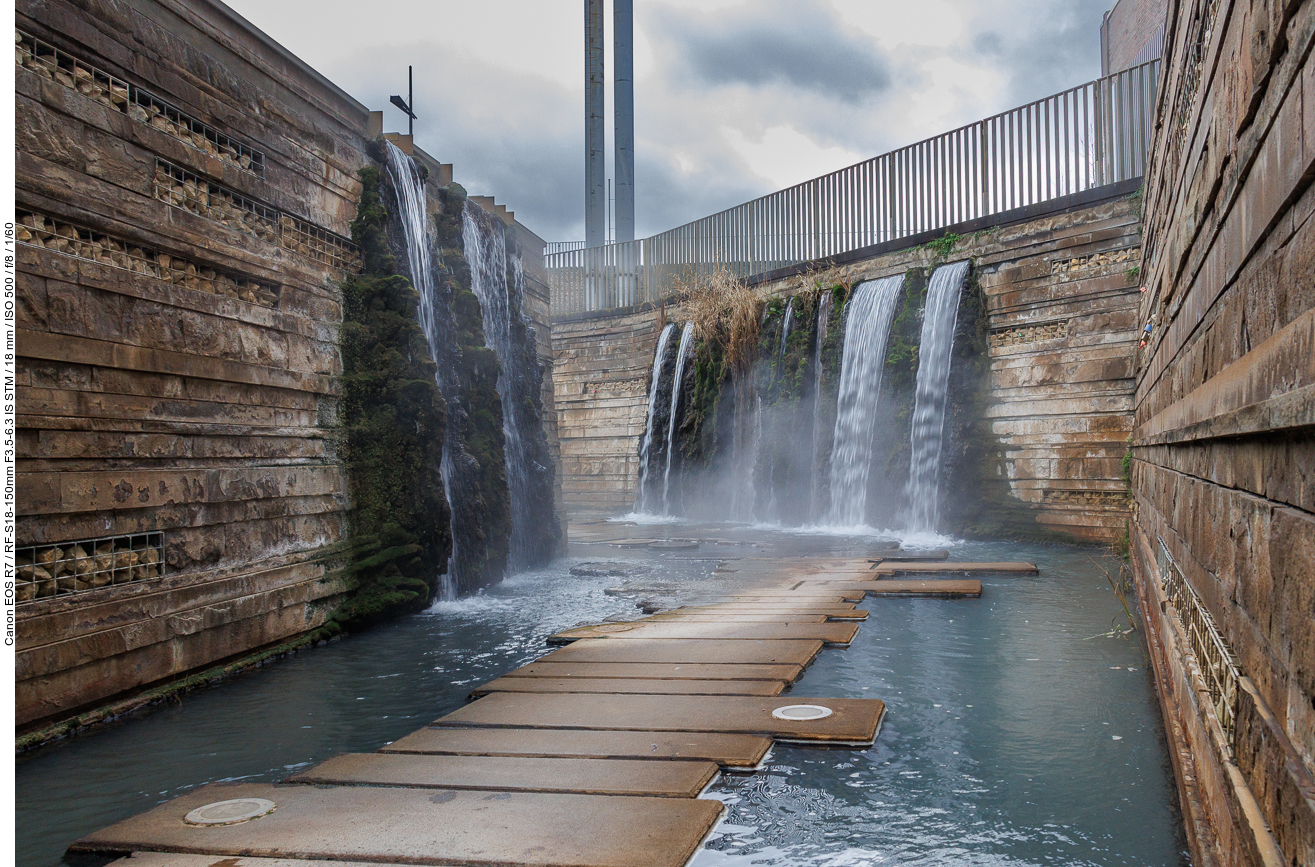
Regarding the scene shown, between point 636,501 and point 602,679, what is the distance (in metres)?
11.9

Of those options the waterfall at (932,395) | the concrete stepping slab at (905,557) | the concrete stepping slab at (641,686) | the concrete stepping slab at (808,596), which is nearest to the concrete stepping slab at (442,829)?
the concrete stepping slab at (641,686)

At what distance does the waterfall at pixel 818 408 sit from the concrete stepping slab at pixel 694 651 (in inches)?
322

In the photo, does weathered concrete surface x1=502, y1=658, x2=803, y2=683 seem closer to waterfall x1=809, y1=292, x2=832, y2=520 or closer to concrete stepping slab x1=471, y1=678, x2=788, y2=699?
concrete stepping slab x1=471, y1=678, x2=788, y2=699

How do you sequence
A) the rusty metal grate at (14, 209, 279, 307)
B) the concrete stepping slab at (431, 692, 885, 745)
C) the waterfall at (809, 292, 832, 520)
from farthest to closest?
1. the waterfall at (809, 292, 832, 520)
2. the rusty metal grate at (14, 209, 279, 307)
3. the concrete stepping slab at (431, 692, 885, 745)

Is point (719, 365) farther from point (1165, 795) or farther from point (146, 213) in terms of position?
point (1165, 795)

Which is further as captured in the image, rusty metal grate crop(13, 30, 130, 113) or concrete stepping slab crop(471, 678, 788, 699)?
concrete stepping slab crop(471, 678, 788, 699)

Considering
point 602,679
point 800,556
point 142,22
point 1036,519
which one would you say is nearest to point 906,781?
point 602,679

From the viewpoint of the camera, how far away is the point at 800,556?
812 centimetres

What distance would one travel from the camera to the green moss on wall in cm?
530

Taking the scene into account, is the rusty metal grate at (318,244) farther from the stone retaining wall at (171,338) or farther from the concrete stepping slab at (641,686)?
the concrete stepping slab at (641,686)

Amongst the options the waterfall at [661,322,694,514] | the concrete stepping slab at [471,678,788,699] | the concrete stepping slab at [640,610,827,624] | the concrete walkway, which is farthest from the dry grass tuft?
the concrete stepping slab at [471,678,788,699]

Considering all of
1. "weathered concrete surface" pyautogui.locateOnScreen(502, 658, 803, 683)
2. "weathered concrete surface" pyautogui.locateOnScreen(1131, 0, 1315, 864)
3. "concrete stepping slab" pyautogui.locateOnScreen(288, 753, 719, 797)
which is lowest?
"weathered concrete surface" pyautogui.locateOnScreen(502, 658, 803, 683)

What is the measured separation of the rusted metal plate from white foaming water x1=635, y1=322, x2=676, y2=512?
9.57 m

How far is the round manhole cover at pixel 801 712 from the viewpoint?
2.94 meters
